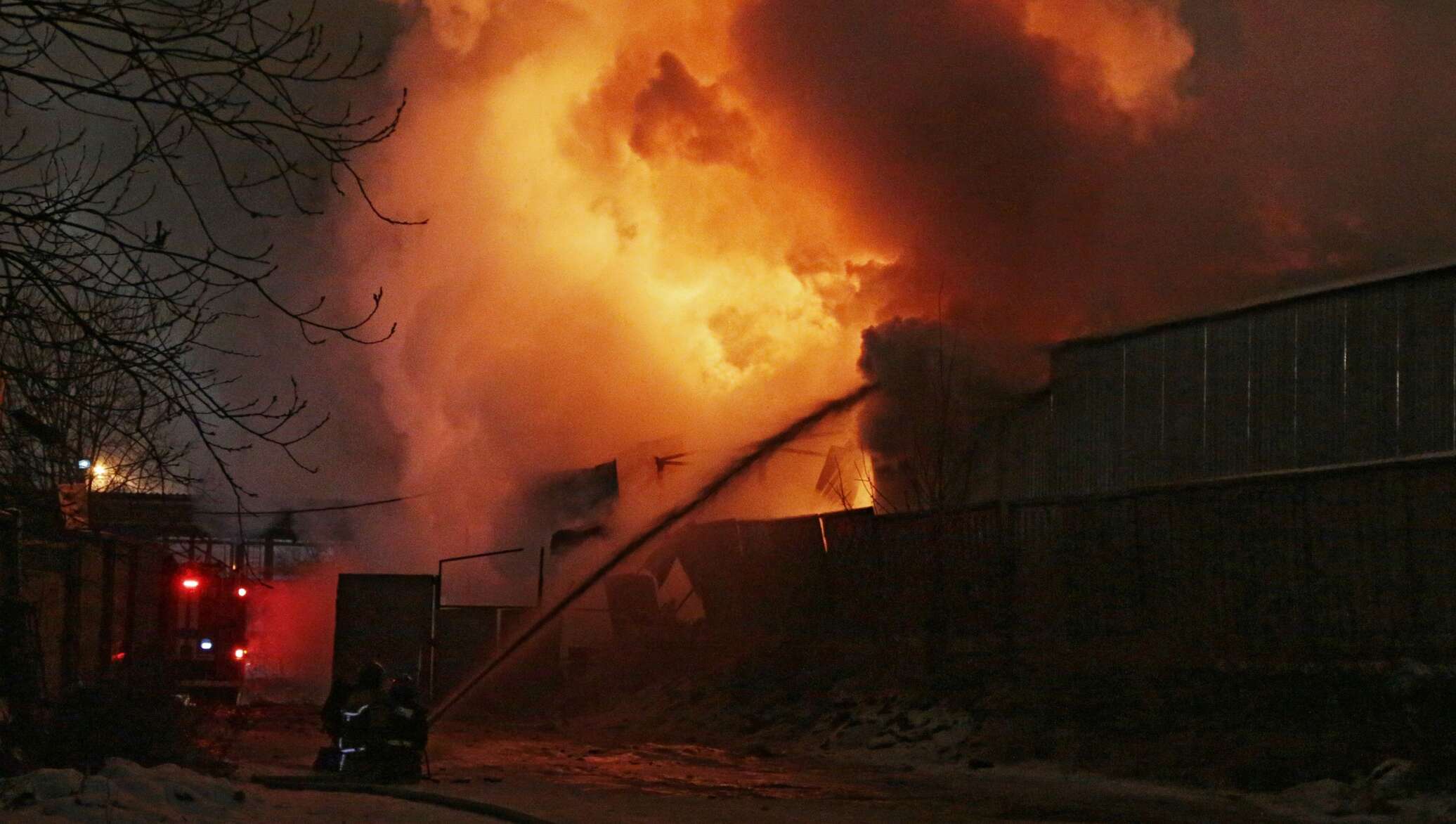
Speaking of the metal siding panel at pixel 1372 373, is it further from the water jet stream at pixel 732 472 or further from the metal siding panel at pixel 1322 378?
the water jet stream at pixel 732 472

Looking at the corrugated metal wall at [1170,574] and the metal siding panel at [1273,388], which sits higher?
the metal siding panel at [1273,388]

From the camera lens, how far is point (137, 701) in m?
11.9

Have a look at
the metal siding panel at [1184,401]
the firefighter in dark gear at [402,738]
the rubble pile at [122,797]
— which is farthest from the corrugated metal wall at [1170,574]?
the rubble pile at [122,797]

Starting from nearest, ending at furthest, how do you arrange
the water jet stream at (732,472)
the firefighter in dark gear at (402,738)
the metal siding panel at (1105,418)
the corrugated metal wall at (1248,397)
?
the firefighter in dark gear at (402,738) < the corrugated metal wall at (1248,397) < the metal siding panel at (1105,418) < the water jet stream at (732,472)

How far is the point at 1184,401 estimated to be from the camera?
74.2 ft

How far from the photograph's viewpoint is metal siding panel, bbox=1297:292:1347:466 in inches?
803

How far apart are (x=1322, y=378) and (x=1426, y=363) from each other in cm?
156

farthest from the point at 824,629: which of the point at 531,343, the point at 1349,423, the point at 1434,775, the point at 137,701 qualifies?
the point at 531,343

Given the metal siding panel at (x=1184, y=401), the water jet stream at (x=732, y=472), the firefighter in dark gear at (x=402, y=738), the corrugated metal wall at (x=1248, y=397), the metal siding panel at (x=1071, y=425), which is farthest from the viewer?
the metal siding panel at (x=1071, y=425)

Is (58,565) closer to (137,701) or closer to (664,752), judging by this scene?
(137,701)

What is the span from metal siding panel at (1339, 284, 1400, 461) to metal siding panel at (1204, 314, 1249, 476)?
1613 millimetres

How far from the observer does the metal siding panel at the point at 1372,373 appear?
19.7 m

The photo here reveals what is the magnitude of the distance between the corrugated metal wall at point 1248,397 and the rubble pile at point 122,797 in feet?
44.4

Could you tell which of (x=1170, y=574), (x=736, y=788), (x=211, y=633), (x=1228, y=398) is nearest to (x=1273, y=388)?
(x=1228, y=398)
